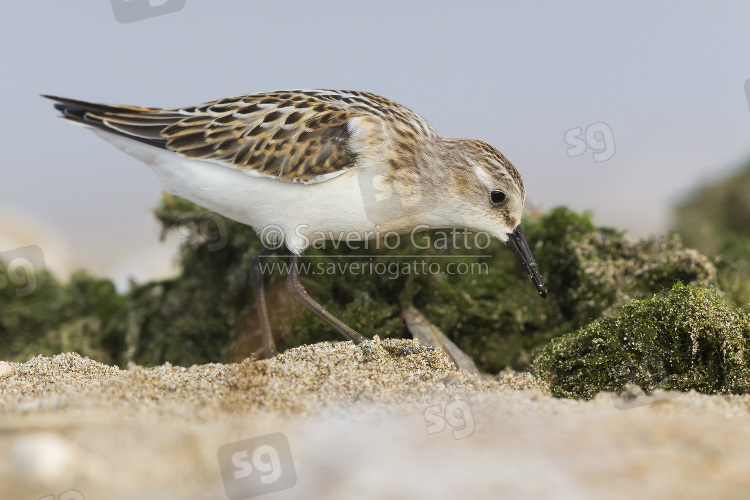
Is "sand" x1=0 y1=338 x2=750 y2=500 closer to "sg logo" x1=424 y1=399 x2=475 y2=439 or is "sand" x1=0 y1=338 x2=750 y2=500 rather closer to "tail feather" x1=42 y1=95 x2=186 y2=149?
"sg logo" x1=424 y1=399 x2=475 y2=439

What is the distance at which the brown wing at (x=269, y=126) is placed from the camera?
502 cm

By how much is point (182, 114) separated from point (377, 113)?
170 cm

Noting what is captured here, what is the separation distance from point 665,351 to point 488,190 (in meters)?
1.85

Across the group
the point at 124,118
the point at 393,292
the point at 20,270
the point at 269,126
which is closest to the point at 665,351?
the point at 393,292

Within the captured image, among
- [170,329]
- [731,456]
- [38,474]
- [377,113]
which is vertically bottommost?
[170,329]

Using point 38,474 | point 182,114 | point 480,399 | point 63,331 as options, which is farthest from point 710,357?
point 63,331

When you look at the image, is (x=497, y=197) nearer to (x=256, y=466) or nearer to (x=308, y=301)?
(x=308, y=301)

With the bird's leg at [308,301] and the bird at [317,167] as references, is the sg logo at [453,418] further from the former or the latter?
the bird's leg at [308,301]

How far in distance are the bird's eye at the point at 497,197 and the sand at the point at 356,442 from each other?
2.01 metres

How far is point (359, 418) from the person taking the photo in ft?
10.1

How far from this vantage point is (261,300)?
5.82 m

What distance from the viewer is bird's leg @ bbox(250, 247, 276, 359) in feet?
18.3

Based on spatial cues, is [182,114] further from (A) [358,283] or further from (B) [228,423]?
(B) [228,423]

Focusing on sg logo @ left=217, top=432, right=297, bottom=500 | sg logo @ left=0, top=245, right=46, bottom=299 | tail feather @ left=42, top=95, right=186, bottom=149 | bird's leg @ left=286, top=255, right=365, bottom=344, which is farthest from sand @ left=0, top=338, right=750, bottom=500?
sg logo @ left=0, top=245, right=46, bottom=299
